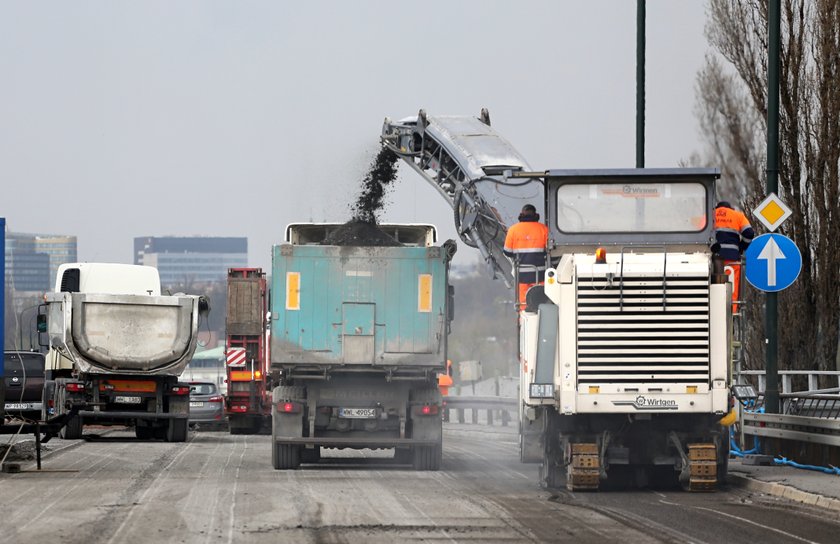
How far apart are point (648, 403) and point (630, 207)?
225cm

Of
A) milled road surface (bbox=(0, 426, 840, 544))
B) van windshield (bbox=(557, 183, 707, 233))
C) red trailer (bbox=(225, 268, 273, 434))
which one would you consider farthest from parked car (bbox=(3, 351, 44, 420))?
van windshield (bbox=(557, 183, 707, 233))

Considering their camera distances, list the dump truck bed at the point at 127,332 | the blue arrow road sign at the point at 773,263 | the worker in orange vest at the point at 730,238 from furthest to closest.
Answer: the dump truck bed at the point at 127,332, the blue arrow road sign at the point at 773,263, the worker in orange vest at the point at 730,238

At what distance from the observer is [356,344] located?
2017 cm

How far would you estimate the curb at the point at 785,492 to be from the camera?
47.8 feet

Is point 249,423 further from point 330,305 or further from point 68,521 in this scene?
point 68,521

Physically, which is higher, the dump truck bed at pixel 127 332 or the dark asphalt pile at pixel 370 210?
the dark asphalt pile at pixel 370 210

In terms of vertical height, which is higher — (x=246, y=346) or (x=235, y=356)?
(x=246, y=346)

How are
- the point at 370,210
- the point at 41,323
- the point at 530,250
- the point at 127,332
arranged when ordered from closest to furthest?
the point at 530,250 < the point at 370,210 < the point at 127,332 < the point at 41,323

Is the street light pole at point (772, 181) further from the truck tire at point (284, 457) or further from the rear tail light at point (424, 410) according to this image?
the truck tire at point (284, 457)

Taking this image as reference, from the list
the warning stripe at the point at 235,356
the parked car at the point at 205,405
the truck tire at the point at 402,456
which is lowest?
the truck tire at the point at 402,456

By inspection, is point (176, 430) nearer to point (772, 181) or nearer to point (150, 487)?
point (150, 487)

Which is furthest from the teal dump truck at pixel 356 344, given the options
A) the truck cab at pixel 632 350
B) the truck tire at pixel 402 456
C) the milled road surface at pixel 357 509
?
the truck cab at pixel 632 350

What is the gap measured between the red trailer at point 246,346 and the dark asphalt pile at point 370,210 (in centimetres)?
447

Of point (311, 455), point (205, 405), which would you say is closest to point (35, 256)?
point (205, 405)
